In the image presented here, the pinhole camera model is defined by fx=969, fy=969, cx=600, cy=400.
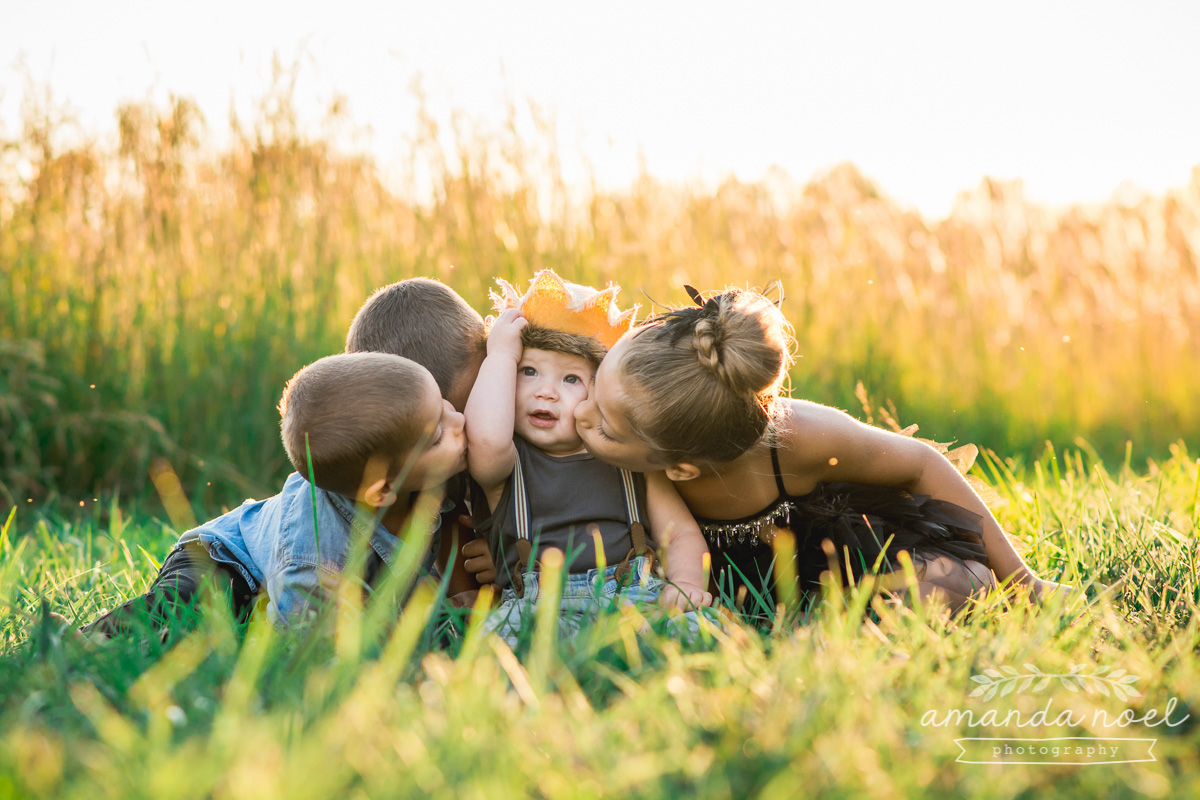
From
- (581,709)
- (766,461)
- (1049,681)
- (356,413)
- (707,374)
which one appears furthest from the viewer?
(766,461)

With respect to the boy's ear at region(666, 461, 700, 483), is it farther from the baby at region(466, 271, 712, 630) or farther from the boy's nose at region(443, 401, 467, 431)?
the boy's nose at region(443, 401, 467, 431)

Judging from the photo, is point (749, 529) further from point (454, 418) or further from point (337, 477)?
point (337, 477)

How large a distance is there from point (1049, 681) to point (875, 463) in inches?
31.8

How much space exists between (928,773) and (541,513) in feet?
3.54

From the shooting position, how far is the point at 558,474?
2.05 m

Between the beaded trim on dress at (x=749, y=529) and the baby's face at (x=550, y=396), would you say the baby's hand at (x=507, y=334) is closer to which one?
the baby's face at (x=550, y=396)

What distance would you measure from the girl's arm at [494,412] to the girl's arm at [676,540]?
32cm

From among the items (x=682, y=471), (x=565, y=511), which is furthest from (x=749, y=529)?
(x=565, y=511)

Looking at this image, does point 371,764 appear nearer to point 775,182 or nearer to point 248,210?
point 248,210

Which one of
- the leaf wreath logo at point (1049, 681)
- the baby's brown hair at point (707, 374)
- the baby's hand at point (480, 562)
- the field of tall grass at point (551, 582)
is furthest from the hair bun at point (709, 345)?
the leaf wreath logo at point (1049, 681)

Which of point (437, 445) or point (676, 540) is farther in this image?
point (676, 540)

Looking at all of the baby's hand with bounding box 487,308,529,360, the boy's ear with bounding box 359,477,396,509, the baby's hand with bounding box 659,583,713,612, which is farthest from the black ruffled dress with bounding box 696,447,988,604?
the boy's ear with bounding box 359,477,396,509

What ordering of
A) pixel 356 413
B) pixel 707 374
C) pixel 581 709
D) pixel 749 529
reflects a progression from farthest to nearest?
pixel 749 529, pixel 707 374, pixel 356 413, pixel 581 709

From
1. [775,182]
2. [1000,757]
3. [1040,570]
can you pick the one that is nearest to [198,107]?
[775,182]
